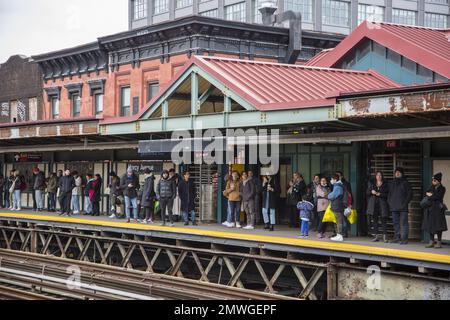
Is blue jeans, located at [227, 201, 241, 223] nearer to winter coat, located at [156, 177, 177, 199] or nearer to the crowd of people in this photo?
the crowd of people

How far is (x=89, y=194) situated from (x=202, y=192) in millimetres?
4059

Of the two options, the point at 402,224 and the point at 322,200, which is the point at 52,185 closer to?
the point at 322,200

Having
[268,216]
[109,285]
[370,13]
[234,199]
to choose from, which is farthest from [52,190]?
[370,13]

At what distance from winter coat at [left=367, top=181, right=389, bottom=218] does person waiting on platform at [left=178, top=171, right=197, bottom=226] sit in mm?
5502

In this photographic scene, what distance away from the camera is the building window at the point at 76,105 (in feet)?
111

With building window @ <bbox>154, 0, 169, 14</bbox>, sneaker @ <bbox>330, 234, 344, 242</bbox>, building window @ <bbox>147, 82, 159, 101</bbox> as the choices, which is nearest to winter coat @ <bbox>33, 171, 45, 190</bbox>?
building window @ <bbox>147, 82, 159, 101</bbox>

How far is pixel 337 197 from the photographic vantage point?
16250 mm

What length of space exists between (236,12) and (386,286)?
41.1m

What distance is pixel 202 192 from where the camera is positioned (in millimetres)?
22031

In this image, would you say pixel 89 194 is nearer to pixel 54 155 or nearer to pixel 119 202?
pixel 119 202

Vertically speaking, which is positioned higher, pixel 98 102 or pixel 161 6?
pixel 161 6

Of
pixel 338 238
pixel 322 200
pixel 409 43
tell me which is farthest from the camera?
pixel 409 43

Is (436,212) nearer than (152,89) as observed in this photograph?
Yes

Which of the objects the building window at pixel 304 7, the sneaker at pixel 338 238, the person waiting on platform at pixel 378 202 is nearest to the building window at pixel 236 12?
the building window at pixel 304 7
